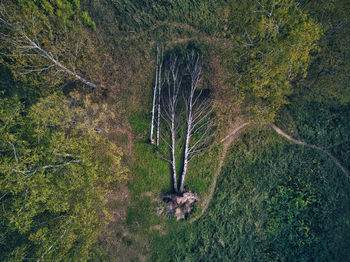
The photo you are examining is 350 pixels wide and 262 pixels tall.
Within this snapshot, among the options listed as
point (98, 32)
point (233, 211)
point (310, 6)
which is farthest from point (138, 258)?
point (310, 6)

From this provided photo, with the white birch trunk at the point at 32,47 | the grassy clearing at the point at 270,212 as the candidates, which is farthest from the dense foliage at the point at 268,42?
the white birch trunk at the point at 32,47

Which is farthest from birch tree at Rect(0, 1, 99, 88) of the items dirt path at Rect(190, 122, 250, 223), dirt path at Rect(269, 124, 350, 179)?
dirt path at Rect(269, 124, 350, 179)

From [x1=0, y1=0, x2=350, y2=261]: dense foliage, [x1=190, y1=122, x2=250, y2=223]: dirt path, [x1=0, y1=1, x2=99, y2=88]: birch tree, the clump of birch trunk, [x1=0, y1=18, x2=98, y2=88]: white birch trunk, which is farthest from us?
the clump of birch trunk

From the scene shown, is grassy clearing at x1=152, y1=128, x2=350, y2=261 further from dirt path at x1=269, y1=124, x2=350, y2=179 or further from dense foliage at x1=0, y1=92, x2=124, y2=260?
dense foliage at x1=0, y1=92, x2=124, y2=260

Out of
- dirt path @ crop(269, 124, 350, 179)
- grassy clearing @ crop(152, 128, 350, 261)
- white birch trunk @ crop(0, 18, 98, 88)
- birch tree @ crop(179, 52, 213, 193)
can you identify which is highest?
white birch trunk @ crop(0, 18, 98, 88)

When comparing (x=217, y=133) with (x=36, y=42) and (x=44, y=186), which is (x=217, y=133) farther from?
(x=36, y=42)

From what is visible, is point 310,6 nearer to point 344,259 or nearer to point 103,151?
point 103,151

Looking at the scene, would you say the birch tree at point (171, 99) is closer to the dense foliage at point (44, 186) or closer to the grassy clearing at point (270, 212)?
the dense foliage at point (44, 186)

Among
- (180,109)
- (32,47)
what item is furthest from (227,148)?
(32,47)
